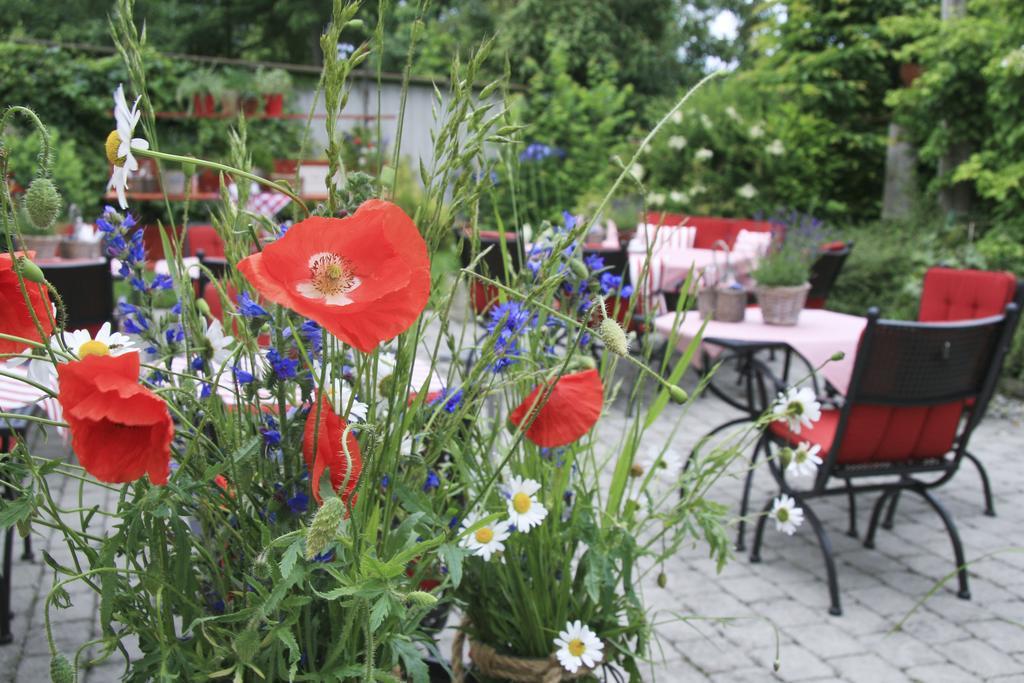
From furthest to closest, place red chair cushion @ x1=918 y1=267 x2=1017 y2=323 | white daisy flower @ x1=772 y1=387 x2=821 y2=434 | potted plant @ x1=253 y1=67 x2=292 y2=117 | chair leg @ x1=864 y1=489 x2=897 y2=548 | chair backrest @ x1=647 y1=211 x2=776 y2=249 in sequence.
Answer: potted plant @ x1=253 y1=67 x2=292 y2=117
chair backrest @ x1=647 y1=211 x2=776 y2=249
red chair cushion @ x1=918 y1=267 x2=1017 y2=323
chair leg @ x1=864 y1=489 x2=897 y2=548
white daisy flower @ x1=772 y1=387 x2=821 y2=434

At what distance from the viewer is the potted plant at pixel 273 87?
11.4m

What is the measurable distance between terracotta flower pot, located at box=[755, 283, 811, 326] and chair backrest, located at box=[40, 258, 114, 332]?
245cm

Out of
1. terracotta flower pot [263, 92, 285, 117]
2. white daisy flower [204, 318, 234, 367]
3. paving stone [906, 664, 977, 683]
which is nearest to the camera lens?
white daisy flower [204, 318, 234, 367]

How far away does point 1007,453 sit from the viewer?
461 centimetres

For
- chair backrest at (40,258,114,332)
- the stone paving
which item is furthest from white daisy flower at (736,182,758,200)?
chair backrest at (40,258,114,332)

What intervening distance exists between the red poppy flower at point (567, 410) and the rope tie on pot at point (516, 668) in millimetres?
481

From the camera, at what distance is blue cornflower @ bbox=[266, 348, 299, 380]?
3.60ft

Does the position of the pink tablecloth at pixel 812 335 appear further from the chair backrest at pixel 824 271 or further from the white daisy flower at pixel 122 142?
the white daisy flower at pixel 122 142

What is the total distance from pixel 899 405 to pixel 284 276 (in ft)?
8.23

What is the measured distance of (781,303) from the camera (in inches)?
152

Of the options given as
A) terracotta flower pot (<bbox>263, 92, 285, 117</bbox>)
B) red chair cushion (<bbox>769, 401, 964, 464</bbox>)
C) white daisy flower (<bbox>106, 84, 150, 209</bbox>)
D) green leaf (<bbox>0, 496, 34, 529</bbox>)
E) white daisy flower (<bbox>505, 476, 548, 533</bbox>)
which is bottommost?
terracotta flower pot (<bbox>263, 92, 285, 117</bbox>)

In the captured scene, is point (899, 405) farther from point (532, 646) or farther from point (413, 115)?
point (413, 115)

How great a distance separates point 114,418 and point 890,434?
2672mm

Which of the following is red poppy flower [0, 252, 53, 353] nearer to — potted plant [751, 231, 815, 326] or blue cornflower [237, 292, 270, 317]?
blue cornflower [237, 292, 270, 317]
